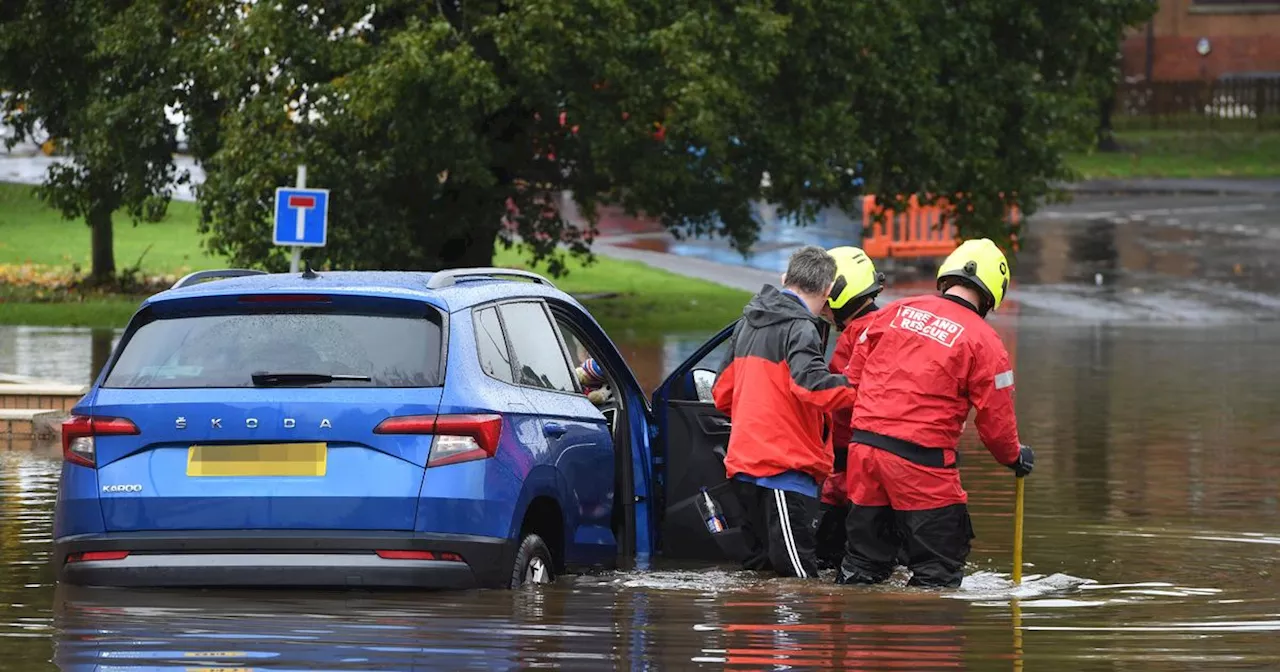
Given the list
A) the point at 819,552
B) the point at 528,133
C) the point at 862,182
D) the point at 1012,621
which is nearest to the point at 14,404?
the point at 819,552

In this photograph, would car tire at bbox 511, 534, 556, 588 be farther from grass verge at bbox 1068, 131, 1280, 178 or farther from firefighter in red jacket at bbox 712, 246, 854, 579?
grass verge at bbox 1068, 131, 1280, 178

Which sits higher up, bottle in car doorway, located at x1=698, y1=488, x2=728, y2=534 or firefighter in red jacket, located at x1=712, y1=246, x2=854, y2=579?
firefighter in red jacket, located at x1=712, y1=246, x2=854, y2=579

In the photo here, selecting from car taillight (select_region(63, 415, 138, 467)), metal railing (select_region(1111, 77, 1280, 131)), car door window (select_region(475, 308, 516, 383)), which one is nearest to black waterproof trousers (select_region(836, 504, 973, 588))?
car door window (select_region(475, 308, 516, 383))

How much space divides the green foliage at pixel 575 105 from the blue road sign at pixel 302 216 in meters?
3.59

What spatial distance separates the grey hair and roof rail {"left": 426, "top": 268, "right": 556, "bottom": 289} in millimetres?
1047

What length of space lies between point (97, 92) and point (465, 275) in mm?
18895

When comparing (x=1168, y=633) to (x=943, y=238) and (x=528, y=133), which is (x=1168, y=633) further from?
(x=943, y=238)

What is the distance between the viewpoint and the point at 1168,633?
825 cm

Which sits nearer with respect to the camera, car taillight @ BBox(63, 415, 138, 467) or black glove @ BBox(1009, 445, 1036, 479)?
car taillight @ BBox(63, 415, 138, 467)

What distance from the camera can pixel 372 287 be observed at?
8.44m

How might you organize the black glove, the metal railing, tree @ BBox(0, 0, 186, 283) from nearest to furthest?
1. the black glove
2. tree @ BBox(0, 0, 186, 283)
3. the metal railing

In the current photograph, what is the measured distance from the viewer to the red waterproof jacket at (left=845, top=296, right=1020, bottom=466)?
8898 millimetres

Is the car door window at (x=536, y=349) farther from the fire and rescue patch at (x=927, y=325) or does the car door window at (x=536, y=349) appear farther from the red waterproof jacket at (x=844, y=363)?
the fire and rescue patch at (x=927, y=325)

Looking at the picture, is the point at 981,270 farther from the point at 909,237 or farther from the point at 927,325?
the point at 909,237
